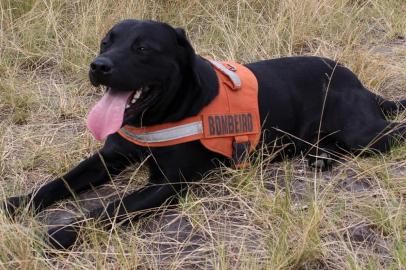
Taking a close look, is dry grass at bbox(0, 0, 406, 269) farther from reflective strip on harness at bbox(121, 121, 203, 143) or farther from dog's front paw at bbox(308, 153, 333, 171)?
reflective strip on harness at bbox(121, 121, 203, 143)

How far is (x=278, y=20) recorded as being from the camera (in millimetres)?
4320

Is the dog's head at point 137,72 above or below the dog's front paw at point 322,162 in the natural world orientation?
above

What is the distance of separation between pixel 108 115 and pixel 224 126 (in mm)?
539

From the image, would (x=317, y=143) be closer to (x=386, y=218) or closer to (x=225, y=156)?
(x=225, y=156)

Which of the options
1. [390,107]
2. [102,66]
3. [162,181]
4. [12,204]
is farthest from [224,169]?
[390,107]

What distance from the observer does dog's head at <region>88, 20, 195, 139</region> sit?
2.39 meters

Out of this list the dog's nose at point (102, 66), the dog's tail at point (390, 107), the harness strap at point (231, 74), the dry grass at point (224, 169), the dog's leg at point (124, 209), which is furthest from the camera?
the dog's tail at point (390, 107)

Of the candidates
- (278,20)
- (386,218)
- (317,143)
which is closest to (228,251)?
(386,218)

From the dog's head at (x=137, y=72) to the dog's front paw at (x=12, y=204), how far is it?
16.1 inches

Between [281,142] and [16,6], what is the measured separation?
2517mm

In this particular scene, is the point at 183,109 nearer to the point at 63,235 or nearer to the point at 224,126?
the point at 224,126

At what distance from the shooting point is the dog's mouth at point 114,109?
95.3 inches

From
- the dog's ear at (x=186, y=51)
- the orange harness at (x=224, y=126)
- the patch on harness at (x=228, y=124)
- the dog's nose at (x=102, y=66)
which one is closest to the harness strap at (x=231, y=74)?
the orange harness at (x=224, y=126)

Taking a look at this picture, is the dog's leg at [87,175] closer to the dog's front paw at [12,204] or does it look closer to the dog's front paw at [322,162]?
the dog's front paw at [12,204]
